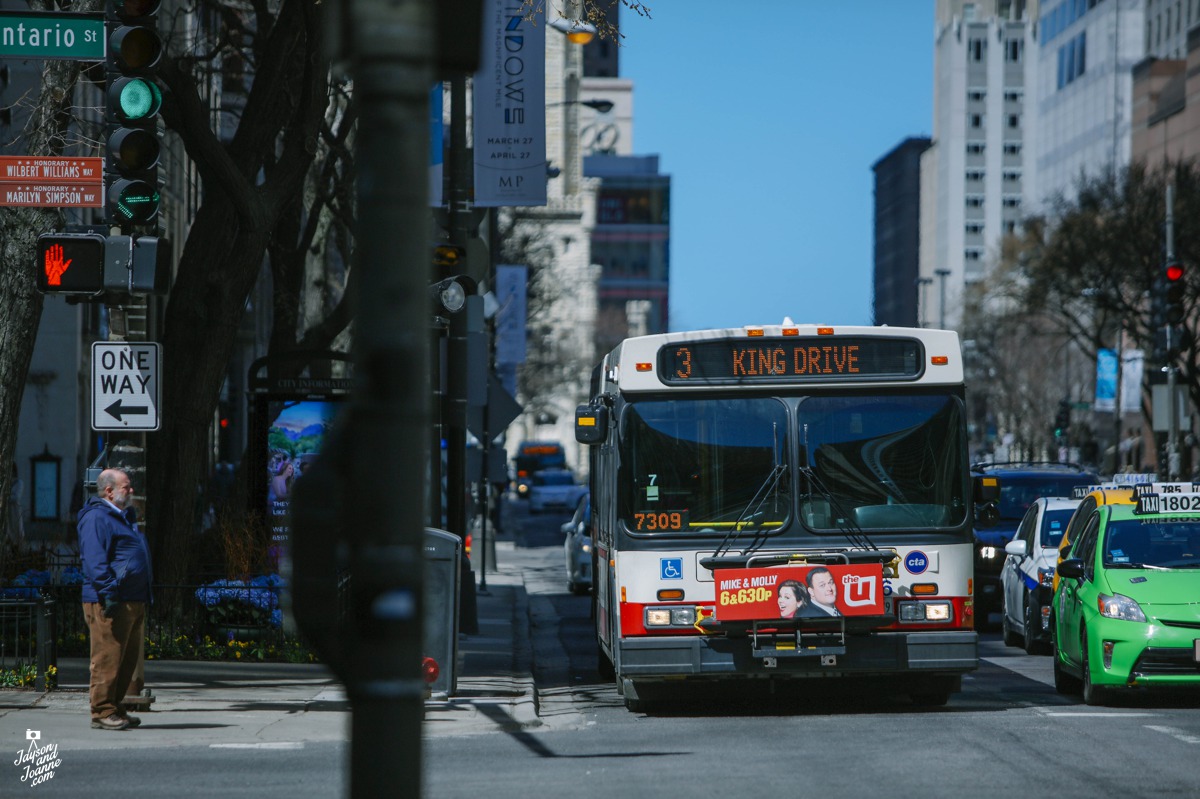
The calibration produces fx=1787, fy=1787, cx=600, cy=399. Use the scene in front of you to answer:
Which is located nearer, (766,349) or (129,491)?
(129,491)

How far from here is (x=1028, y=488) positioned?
23.1 meters

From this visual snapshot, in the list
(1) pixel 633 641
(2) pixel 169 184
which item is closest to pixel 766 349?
(1) pixel 633 641

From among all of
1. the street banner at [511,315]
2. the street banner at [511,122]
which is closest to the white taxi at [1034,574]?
the street banner at [511,122]

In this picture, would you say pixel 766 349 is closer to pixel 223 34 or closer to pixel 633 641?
pixel 633 641

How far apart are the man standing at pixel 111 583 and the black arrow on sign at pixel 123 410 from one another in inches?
37.6

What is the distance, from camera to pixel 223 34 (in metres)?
20.8

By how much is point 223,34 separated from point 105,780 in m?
12.6

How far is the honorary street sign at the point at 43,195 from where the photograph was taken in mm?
12273

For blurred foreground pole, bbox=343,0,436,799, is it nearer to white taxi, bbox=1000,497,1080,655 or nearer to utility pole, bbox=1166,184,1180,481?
white taxi, bbox=1000,497,1080,655

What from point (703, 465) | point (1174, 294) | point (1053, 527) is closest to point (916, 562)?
point (703, 465)

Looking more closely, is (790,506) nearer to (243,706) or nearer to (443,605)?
(443,605)

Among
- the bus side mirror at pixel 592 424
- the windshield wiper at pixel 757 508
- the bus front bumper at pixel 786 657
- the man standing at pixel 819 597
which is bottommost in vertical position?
the bus front bumper at pixel 786 657

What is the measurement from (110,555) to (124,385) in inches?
63.8

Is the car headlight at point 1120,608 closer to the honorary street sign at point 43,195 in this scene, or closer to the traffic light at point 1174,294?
the honorary street sign at point 43,195
